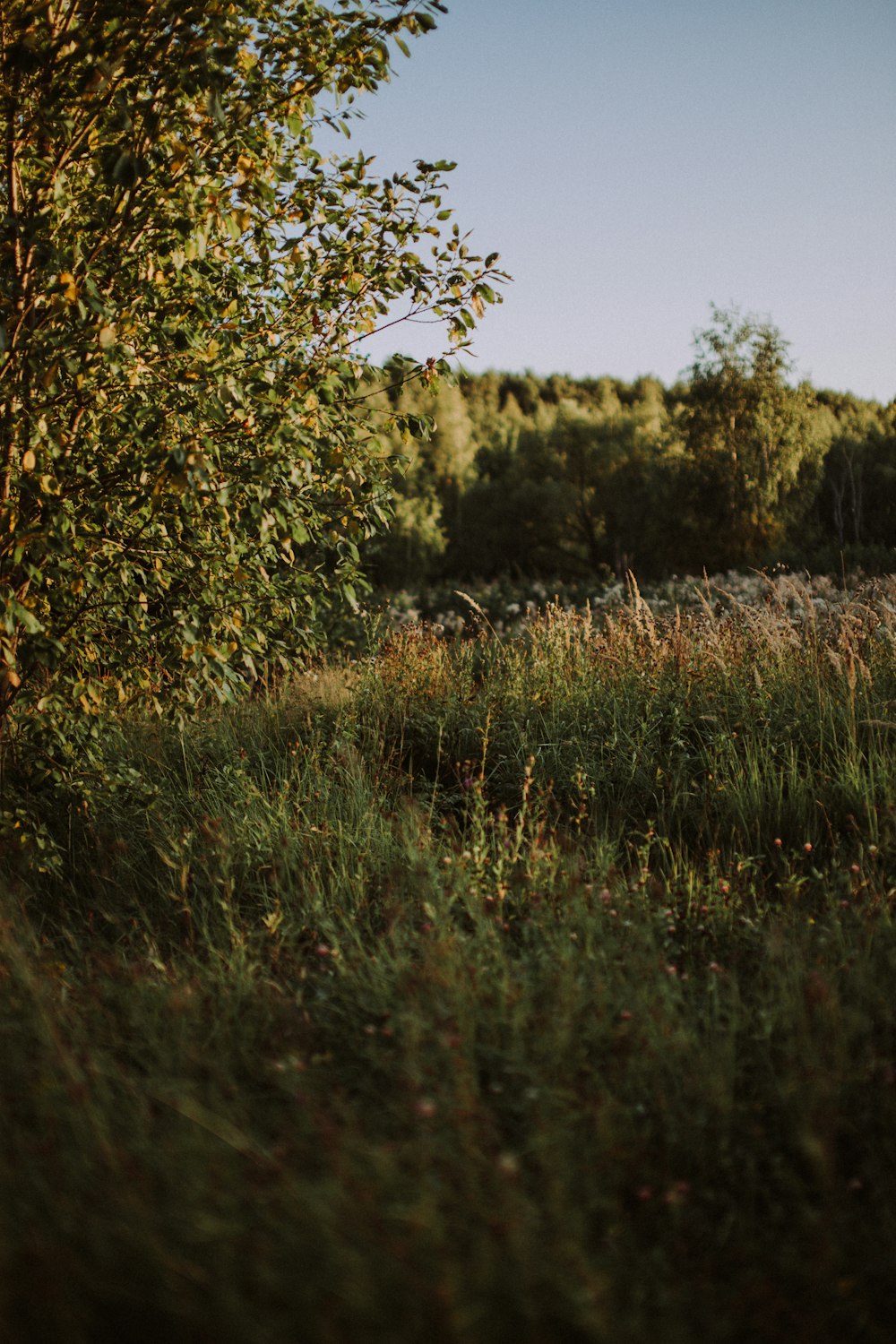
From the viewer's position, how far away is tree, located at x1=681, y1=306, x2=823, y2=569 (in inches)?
744

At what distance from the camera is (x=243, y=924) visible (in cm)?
325

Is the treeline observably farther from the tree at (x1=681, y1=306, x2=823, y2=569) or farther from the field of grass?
the field of grass

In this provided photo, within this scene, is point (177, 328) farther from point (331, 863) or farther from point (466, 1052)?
point (466, 1052)

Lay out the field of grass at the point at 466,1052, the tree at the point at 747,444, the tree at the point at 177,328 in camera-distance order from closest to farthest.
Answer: the field of grass at the point at 466,1052 → the tree at the point at 177,328 → the tree at the point at 747,444

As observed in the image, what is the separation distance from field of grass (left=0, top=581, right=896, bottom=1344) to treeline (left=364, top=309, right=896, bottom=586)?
926cm

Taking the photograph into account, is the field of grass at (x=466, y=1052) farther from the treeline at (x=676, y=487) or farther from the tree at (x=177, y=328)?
the treeline at (x=676, y=487)

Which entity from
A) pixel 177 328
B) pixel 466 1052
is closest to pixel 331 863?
pixel 466 1052

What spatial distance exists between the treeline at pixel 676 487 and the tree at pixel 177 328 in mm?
8657

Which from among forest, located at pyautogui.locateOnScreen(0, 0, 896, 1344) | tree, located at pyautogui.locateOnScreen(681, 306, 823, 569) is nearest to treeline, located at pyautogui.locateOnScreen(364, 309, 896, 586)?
tree, located at pyautogui.locateOnScreen(681, 306, 823, 569)

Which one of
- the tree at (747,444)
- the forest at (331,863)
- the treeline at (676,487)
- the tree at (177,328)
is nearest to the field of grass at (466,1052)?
the forest at (331,863)

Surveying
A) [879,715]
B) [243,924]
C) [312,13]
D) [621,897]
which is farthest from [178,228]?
[879,715]

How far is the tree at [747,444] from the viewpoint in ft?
62.0

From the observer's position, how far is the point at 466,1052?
2.24 meters

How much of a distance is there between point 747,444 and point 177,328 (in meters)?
17.9
